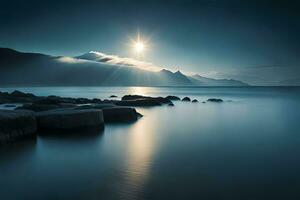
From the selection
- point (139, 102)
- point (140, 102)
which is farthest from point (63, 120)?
point (140, 102)

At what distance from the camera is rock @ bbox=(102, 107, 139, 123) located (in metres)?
22.3

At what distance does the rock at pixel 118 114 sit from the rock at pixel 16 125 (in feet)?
21.2

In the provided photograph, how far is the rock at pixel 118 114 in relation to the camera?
2233cm

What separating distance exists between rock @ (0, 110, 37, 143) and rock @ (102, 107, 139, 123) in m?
6.46

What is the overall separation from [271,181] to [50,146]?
1011 cm

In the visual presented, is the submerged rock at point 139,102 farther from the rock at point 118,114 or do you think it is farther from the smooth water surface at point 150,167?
the smooth water surface at point 150,167

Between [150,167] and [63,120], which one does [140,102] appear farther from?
[150,167]

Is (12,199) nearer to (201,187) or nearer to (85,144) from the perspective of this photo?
(201,187)

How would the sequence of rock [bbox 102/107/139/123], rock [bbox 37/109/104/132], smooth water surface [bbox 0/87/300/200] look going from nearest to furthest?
smooth water surface [bbox 0/87/300/200] < rock [bbox 37/109/104/132] < rock [bbox 102/107/139/123]

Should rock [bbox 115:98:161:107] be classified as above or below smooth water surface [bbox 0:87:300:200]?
above

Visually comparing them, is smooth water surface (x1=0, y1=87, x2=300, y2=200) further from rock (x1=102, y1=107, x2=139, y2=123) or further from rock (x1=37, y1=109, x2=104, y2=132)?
rock (x1=102, y1=107, x2=139, y2=123)

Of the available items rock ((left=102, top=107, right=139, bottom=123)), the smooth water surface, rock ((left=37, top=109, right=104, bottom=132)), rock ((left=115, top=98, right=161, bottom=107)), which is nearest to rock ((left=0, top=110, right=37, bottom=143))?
the smooth water surface

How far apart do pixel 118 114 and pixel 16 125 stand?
29.6ft

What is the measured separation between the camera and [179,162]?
39.6 feet
